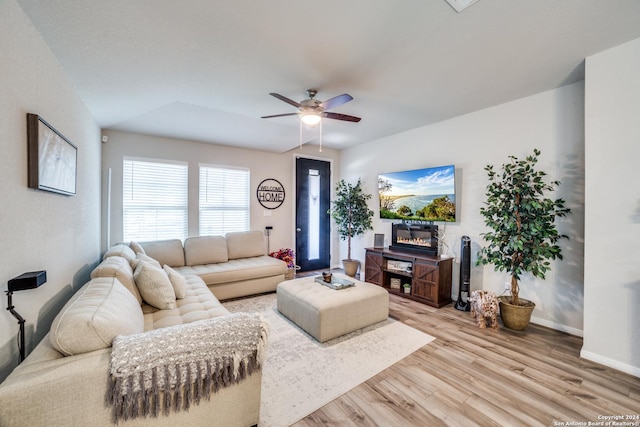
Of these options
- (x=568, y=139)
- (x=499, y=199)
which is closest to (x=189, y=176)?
(x=499, y=199)

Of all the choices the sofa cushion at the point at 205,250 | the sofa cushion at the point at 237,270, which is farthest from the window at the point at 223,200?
the sofa cushion at the point at 237,270

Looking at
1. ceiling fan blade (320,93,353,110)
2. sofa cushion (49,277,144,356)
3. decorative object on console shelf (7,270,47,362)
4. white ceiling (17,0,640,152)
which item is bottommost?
sofa cushion (49,277,144,356)

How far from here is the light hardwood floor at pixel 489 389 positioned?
67.9 inches

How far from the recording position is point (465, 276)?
11.4 ft

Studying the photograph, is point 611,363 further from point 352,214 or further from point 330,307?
point 352,214

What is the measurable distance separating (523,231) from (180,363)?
3368mm

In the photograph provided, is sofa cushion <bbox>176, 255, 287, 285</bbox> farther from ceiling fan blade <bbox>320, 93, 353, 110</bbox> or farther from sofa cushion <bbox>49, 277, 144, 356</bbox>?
ceiling fan blade <bbox>320, 93, 353, 110</bbox>

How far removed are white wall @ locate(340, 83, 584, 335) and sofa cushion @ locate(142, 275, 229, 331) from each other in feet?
11.3

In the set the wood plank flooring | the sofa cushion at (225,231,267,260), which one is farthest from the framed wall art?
the sofa cushion at (225,231,267,260)

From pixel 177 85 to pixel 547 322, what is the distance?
4.97m

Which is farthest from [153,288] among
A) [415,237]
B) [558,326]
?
[558,326]

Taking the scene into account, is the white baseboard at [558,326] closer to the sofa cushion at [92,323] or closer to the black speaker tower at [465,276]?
the black speaker tower at [465,276]

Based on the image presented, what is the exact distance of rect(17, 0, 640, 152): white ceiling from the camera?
170 centimetres

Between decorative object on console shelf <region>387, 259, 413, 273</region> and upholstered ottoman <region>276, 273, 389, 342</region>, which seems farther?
decorative object on console shelf <region>387, 259, 413, 273</region>
